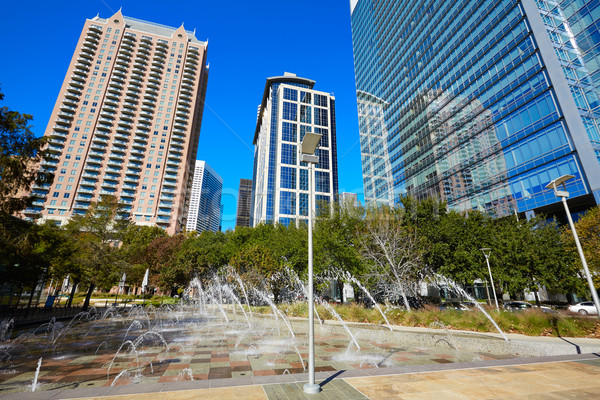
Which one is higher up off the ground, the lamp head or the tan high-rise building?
the tan high-rise building

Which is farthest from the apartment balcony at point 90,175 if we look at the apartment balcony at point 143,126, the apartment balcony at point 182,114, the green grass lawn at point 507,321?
the green grass lawn at point 507,321

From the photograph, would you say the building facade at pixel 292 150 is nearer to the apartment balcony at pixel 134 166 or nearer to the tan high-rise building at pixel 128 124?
the tan high-rise building at pixel 128 124

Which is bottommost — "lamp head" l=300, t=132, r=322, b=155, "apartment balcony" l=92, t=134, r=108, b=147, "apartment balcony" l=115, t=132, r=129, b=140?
"lamp head" l=300, t=132, r=322, b=155

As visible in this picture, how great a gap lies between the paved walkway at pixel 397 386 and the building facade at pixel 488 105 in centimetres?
3489

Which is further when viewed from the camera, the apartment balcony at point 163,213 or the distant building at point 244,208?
the distant building at point 244,208

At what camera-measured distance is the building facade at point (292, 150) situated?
8281 cm

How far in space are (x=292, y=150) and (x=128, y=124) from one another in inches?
2211

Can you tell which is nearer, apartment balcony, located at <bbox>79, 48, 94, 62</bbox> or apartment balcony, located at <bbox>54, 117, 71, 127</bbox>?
apartment balcony, located at <bbox>54, 117, 71, 127</bbox>

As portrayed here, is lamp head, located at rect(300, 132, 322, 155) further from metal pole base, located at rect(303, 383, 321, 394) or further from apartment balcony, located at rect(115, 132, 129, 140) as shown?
apartment balcony, located at rect(115, 132, 129, 140)

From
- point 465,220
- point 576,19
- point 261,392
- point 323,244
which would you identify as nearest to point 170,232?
point 323,244

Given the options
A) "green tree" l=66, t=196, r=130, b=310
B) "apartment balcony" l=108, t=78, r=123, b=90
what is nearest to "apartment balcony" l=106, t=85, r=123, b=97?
"apartment balcony" l=108, t=78, r=123, b=90

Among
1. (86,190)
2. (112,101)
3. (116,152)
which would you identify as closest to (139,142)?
(116,152)

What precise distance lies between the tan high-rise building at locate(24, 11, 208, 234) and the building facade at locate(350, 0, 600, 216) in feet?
216

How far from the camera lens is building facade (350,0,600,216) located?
32125 mm
